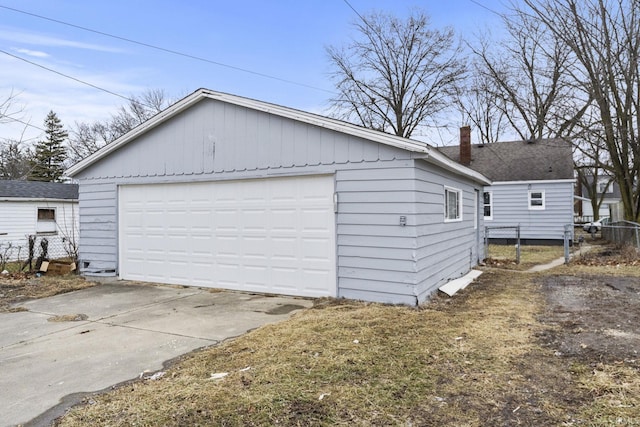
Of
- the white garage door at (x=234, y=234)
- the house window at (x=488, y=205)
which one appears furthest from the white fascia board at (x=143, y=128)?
the house window at (x=488, y=205)

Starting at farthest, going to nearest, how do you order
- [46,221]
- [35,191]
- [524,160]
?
[524,160]
[46,221]
[35,191]

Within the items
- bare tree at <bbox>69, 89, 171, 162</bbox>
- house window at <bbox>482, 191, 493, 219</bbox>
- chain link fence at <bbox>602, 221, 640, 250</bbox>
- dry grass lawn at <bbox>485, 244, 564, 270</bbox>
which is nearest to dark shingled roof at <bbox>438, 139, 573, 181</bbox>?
house window at <bbox>482, 191, 493, 219</bbox>

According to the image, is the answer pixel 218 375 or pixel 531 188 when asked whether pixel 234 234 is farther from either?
pixel 531 188

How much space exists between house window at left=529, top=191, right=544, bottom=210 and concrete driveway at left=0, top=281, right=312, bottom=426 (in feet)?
48.0

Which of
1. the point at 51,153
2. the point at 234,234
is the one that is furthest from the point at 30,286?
the point at 51,153

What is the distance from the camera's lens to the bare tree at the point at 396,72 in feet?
82.1

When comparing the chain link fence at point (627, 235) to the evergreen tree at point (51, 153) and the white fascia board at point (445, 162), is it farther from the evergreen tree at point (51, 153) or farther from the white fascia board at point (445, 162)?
the evergreen tree at point (51, 153)

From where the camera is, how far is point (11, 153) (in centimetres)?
2709

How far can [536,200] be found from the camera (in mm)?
17859

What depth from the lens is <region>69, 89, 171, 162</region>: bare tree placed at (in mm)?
30234

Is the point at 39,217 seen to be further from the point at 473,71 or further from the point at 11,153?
the point at 473,71

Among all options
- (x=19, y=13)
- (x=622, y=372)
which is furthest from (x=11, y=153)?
(x=622, y=372)

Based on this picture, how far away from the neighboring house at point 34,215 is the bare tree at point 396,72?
15.5 m

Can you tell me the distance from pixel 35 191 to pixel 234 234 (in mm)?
13416
